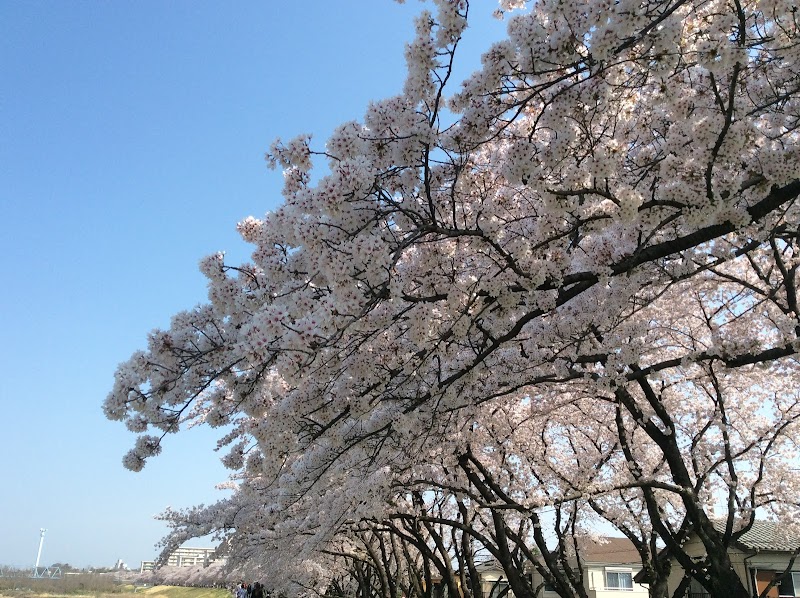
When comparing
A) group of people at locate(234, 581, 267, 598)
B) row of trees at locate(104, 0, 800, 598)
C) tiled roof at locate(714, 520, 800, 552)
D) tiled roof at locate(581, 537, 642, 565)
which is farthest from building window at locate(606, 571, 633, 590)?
row of trees at locate(104, 0, 800, 598)

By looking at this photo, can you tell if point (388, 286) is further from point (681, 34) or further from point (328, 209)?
point (681, 34)

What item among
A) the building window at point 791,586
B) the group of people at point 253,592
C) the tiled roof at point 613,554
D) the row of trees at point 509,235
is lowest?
the group of people at point 253,592

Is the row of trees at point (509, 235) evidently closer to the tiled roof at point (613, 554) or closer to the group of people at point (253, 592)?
the group of people at point (253, 592)

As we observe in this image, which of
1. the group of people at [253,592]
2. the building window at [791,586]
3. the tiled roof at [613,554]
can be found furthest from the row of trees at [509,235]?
the tiled roof at [613,554]

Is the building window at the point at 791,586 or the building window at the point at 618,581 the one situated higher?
the building window at the point at 791,586

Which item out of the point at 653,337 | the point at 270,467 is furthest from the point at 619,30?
the point at 653,337

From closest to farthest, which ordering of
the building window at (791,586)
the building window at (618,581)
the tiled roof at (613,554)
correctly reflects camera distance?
the building window at (791,586) → the building window at (618,581) → the tiled roof at (613,554)

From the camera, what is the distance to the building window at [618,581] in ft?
99.3

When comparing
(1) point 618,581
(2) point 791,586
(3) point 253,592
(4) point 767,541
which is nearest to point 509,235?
(4) point 767,541

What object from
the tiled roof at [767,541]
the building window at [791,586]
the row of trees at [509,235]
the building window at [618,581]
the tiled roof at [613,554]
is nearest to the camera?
the row of trees at [509,235]

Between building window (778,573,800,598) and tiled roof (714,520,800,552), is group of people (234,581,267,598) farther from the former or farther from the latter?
building window (778,573,800,598)

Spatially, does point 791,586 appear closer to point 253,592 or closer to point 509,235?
point 509,235

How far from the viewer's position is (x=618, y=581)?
30.5 metres

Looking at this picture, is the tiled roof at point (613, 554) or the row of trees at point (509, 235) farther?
the tiled roof at point (613, 554)
